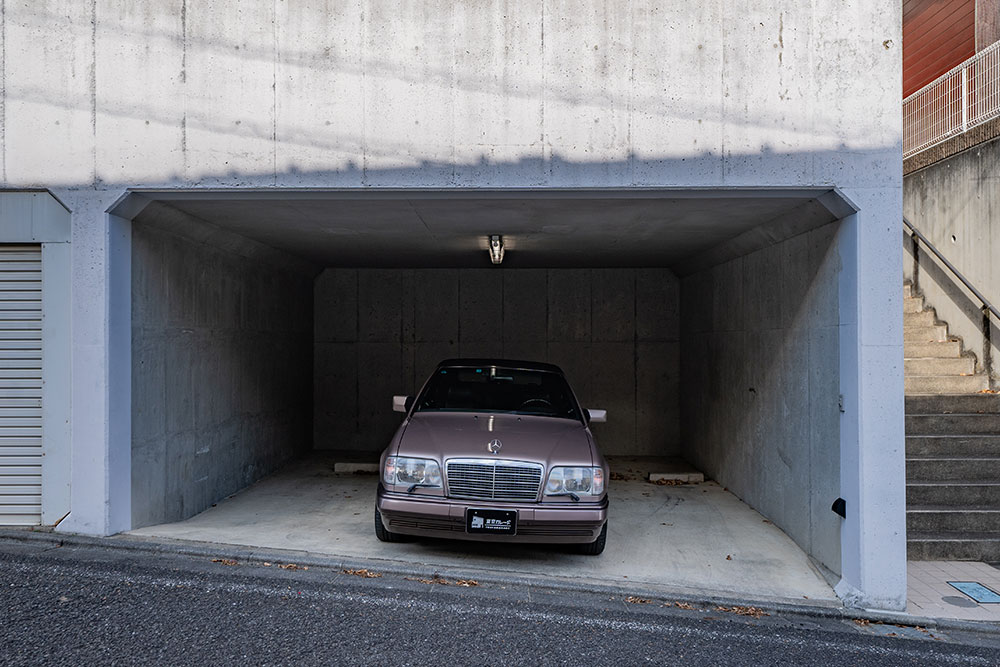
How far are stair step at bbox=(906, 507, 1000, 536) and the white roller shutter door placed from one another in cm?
745

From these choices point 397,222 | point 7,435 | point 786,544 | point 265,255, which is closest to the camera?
point 7,435

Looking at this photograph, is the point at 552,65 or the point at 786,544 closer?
the point at 552,65

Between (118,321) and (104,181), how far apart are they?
1.10m

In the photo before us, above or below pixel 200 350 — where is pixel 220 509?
below

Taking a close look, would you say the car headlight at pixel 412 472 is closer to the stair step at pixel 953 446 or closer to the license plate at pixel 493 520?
the license plate at pixel 493 520

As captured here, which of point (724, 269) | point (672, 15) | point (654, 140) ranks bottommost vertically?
point (724, 269)

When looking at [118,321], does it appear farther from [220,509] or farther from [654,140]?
[654,140]

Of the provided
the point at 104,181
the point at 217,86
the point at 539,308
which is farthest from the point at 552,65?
the point at 539,308

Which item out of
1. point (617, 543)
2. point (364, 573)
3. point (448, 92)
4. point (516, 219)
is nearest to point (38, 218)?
point (448, 92)

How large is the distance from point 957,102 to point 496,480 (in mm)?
9156

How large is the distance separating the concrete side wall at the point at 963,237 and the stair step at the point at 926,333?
0.34ft

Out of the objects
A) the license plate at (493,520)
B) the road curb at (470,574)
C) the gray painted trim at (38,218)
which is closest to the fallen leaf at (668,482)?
the road curb at (470,574)

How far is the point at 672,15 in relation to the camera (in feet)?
17.2

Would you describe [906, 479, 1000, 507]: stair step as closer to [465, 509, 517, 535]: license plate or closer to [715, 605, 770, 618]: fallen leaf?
[715, 605, 770, 618]: fallen leaf
